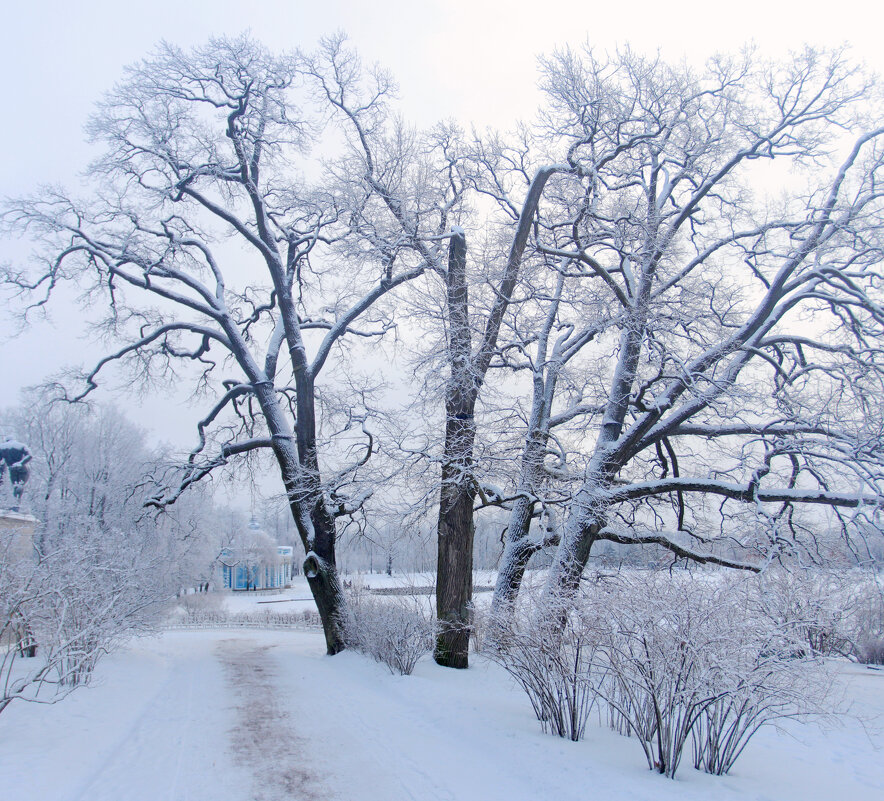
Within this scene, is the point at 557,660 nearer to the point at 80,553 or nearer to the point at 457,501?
the point at 457,501

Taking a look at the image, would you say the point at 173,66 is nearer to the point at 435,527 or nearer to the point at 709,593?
the point at 435,527

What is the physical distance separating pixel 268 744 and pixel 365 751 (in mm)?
1151

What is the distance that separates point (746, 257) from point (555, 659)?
8.54 metres

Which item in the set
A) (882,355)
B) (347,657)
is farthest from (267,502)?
(882,355)

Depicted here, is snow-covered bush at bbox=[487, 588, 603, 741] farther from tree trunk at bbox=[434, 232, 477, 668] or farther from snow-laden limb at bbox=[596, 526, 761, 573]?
snow-laden limb at bbox=[596, 526, 761, 573]

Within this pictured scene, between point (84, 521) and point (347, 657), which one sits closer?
point (347, 657)

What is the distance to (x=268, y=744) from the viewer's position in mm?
6910

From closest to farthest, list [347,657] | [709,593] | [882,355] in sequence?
[709,593] < [882,355] < [347,657]

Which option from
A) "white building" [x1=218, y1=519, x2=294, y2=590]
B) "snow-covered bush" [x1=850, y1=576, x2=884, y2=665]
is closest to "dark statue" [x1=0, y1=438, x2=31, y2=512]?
"snow-covered bush" [x1=850, y1=576, x2=884, y2=665]

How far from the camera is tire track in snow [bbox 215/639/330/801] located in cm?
547

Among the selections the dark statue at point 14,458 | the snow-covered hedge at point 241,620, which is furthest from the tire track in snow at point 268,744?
the snow-covered hedge at point 241,620

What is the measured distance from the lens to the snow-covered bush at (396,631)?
10641mm

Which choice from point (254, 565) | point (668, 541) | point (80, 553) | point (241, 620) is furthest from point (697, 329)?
point (254, 565)

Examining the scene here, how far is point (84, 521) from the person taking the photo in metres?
17.6
